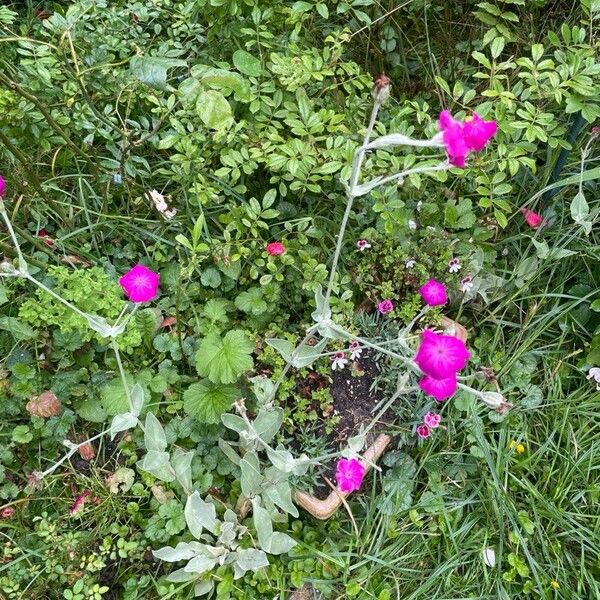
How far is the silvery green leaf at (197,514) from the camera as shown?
4.31 ft

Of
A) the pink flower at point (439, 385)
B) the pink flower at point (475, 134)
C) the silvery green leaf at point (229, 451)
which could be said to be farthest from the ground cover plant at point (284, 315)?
the pink flower at point (475, 134)

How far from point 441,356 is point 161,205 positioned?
0.94 metres

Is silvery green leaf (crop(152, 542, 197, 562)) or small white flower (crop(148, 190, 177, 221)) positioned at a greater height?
small white flower (crop(148, 190, 177, 221))

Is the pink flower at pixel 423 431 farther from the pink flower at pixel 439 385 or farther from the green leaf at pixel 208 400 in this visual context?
the pink flower at pixel 439 385

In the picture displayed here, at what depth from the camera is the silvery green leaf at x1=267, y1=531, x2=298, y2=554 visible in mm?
1339

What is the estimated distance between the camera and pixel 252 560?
1341 mm

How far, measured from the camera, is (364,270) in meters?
1.61

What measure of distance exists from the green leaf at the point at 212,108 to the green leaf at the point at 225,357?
495 mm

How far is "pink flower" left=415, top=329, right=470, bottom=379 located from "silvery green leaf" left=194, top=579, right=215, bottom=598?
83 centimetres

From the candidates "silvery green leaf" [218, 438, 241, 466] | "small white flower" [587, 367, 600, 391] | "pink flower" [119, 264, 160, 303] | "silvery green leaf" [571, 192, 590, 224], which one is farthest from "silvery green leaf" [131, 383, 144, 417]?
"small white flower" [587, 367, 600, 391]

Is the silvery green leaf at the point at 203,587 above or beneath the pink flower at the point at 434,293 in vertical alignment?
beneath

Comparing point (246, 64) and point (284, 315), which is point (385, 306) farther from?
point (246, 64)

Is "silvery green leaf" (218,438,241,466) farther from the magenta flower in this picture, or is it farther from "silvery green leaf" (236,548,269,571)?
the magenta flower

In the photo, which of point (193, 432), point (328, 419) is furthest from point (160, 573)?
point (328, 419)
